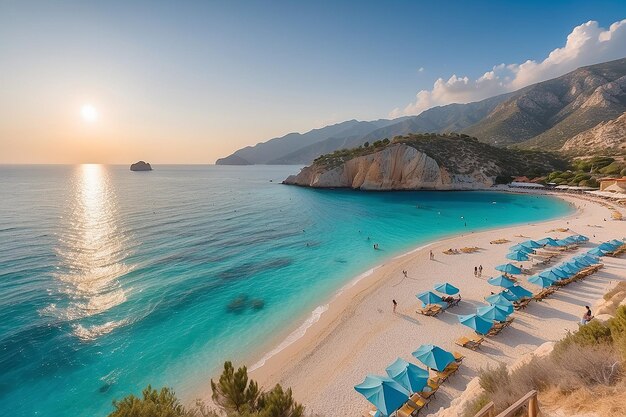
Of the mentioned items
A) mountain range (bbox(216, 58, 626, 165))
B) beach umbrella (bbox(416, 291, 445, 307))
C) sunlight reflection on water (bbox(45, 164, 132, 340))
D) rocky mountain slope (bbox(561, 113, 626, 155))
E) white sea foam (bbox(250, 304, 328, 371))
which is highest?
mountain range (bbox(216, 58, 626, 165))

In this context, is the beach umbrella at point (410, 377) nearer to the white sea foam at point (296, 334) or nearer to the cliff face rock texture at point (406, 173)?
the white sea foam at point (296, 334)

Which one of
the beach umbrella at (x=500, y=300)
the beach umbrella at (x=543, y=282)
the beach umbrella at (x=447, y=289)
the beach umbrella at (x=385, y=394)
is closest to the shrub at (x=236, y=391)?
the beach umbrella at (x=385, y=394)

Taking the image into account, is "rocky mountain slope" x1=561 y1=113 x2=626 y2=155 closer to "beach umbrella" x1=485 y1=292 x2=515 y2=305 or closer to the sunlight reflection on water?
"beach umbrella" x1=485 y1=292 x2=515 y2=305

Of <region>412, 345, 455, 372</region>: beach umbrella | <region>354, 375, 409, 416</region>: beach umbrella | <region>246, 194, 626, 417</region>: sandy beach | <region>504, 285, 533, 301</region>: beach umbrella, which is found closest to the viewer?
<region>354, 375, 409, 416</region>: beach umbrella

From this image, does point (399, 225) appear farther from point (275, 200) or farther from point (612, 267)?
point (275, 200)

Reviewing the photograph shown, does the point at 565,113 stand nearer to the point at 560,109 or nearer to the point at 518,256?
the point at 560,109

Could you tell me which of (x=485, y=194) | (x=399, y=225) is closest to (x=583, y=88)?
(x=485, y=194)

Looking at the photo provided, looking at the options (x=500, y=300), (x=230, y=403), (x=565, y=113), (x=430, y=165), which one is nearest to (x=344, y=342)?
(x=230, y=403)

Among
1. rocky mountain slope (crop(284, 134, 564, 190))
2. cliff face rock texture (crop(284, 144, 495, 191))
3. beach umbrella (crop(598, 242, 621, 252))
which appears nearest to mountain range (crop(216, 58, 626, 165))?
rocky mountain slope (crop(284, 134, 564, 190))
